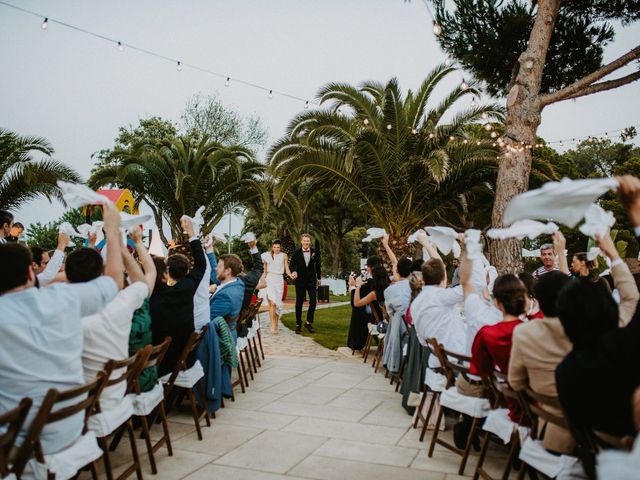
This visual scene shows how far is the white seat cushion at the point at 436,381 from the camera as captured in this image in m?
4.49

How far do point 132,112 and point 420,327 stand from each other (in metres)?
30.0

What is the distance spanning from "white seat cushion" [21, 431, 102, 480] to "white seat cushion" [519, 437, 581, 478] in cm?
218

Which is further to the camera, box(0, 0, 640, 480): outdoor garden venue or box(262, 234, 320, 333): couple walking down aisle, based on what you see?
box(262, 234, 320, 333): couple walking down aisle

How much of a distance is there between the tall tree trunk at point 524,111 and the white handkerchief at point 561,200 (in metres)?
8.63

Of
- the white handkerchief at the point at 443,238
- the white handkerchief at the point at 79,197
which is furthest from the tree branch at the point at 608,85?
the white handkerchief at the point at 79,197

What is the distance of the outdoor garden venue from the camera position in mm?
2543

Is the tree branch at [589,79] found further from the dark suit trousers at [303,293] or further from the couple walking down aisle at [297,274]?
the dark suit trousers at [303,293]

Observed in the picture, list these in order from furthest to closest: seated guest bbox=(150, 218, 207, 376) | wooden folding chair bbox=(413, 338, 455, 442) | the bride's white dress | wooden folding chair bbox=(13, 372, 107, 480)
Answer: the bride's white dress → seated guest bbox=(150, 218, 207, 376) → wooden folding chair bbox=(413, 338, 455, 442) → wooden folding chair bbox=(13, 372, 107, 480)

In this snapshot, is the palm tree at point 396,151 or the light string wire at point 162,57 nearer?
the light string wire at point 162,57

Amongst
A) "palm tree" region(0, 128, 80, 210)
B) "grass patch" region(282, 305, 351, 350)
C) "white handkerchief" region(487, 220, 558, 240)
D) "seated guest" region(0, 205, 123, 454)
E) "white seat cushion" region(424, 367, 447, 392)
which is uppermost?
"palm tree" region(0, 128, 80, 210)

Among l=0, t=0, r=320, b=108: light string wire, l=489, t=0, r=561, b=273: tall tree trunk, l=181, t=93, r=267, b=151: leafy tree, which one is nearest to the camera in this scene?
l=0, t=0, r=320, b=108: light string wire

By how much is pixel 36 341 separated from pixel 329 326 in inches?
404

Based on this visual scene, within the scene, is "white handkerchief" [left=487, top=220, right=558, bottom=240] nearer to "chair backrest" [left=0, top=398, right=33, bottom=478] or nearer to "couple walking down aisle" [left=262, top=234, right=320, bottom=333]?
"chair backrest" [left=0, top=398, right=33, bottom=478]

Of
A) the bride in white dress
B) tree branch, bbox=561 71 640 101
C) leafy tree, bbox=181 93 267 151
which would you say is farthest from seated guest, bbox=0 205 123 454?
leafy tree, bbox=181 93 267 151
